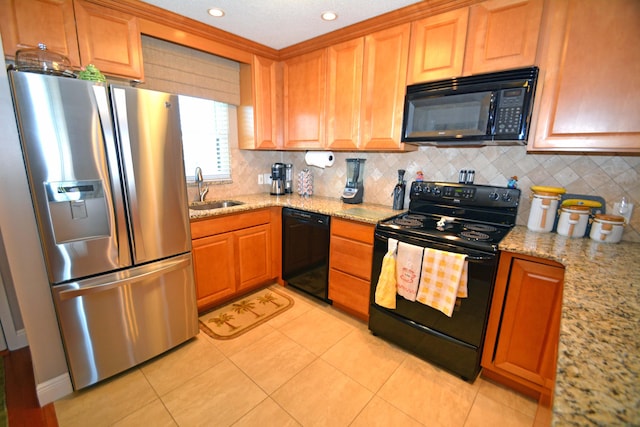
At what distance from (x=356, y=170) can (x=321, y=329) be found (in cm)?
147

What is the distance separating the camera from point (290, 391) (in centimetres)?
166

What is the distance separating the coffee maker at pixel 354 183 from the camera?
265 centimetres

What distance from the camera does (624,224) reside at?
1654 millimetres

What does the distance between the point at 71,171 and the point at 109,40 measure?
3.46ft

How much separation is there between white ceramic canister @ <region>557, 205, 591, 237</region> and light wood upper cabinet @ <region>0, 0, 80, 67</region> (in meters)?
3.18

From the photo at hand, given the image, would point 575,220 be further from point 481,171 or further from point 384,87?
point 384,87

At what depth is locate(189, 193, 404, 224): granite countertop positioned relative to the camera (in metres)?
2.17

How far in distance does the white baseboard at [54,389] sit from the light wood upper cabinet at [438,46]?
114 inches

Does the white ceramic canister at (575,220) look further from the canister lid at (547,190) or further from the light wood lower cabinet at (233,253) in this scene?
the light wood lower cabinet at (233,253)

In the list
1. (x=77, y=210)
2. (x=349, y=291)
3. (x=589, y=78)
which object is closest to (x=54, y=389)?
(x=77, y=210)

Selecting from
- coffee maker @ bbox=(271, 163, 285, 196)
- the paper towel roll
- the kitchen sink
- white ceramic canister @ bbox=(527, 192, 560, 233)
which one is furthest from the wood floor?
white ceramic canister @ bbox=(527, 192, 560, 233)

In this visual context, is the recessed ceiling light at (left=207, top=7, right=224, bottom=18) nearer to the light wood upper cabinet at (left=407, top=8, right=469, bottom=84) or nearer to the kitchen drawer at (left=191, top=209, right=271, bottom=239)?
the light wood upper cabinet at (left=407, top=8, right=469, bottom=84)

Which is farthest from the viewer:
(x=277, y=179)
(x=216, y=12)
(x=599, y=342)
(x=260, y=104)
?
(x=277, y=179)

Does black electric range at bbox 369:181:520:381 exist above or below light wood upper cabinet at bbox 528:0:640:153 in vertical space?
below
